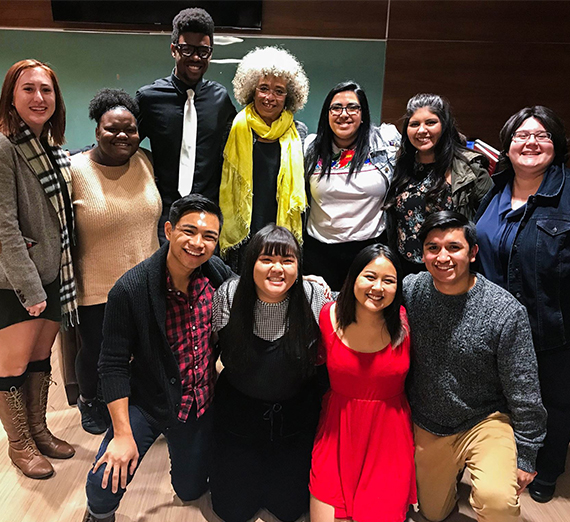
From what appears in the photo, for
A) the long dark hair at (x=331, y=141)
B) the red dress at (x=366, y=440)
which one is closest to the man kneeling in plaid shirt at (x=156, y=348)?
the red dress at (x=366, y=440)

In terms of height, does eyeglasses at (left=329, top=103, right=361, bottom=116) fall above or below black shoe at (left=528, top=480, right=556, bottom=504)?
above

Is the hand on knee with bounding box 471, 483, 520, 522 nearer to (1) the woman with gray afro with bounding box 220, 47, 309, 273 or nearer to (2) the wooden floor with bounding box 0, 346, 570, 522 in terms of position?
(2) the wooden floor with bounding box 0, 346, 570, 522

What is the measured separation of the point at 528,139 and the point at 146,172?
1.53 metres

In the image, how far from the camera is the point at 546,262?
1.68 m

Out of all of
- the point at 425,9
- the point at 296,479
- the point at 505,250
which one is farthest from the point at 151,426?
the point at 425,9

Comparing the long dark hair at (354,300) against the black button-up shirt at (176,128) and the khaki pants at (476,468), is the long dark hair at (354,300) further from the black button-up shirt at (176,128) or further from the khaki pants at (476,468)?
the black button-up shirt at (176,128)

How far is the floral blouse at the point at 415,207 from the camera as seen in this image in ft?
6.35

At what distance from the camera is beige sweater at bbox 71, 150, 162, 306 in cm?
193

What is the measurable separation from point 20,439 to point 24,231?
2.87 ft

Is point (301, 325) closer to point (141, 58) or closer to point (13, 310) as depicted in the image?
point (13, 310)

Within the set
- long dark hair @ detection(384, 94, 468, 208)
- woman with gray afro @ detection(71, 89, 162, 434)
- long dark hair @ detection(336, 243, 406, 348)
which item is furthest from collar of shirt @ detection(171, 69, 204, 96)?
long dark hair @ detection(336, 243, 406, 348)

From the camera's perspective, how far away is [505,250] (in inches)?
69.2

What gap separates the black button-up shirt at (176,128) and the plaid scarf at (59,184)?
426mm

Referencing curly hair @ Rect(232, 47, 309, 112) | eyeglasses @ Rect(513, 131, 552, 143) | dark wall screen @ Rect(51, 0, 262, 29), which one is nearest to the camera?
eyeglasses @ Rect(513, 131, 552, 143)
